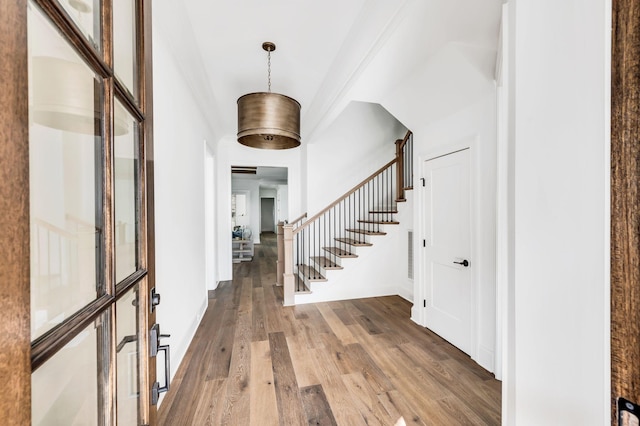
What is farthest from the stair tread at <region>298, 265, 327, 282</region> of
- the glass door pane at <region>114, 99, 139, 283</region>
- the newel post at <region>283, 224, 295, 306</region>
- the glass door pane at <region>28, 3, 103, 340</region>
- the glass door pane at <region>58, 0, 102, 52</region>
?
the glass door pane at <region>58, 0, 102, 52</region>

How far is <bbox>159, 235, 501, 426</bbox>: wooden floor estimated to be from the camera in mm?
1730

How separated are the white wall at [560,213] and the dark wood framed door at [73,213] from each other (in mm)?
1122

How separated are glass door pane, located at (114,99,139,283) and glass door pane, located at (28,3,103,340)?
0.12 m

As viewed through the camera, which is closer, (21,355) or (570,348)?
(21,355)

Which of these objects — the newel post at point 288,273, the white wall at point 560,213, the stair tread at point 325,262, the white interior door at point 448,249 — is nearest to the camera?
the white wall at point 560,213

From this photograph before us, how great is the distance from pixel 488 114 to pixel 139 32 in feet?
7.78

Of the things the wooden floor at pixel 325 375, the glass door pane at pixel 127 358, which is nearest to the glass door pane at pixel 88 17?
the glass door pane at pixel 127 358

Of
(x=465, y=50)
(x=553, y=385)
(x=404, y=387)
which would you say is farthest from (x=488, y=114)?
(x=404, y=387)

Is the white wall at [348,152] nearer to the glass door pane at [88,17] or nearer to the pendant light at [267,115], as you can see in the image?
the pendant light at [267,115]

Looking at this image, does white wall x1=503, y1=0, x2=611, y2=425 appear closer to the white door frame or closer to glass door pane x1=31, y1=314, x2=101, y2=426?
glass door pane x1=31, y1=314, x2=101, y2=426

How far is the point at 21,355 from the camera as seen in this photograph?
369 millimetres

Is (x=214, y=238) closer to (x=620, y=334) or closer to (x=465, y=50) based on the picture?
(x=465, y=50)

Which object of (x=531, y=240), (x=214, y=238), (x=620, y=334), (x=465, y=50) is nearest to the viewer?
(x=620, y=334)

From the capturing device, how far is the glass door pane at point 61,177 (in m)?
0.47
